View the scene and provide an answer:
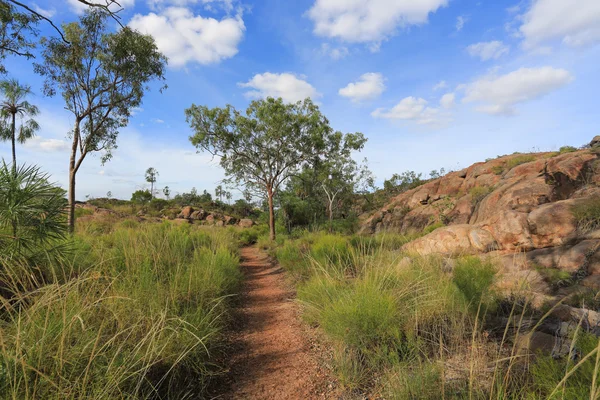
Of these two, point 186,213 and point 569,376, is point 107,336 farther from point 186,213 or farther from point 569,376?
point 186,213

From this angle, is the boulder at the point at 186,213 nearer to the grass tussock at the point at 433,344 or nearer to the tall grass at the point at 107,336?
the tall grass at the point at 107,336

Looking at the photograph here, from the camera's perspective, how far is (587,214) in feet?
26.1

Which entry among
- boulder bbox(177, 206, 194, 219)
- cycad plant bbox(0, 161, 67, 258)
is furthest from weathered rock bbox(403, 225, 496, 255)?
boulder bbox(177, 206, 194, 219)

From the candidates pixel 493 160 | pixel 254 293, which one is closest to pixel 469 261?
pixel 254 293

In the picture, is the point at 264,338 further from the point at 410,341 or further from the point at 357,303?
the point at 410,341

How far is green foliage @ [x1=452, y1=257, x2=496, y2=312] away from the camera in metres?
4.65

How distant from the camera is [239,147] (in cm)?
1964

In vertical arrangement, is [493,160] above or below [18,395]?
above

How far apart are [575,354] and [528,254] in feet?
20.2

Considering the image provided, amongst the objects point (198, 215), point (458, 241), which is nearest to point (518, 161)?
point (458, 241)

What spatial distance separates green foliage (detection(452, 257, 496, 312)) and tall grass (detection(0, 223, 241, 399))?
388cm

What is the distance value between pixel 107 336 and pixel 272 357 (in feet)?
7.37

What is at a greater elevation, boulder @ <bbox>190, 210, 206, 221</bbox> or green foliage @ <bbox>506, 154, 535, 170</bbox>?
green foliage @ <bbox>506, 154, 535, 170</bbox>

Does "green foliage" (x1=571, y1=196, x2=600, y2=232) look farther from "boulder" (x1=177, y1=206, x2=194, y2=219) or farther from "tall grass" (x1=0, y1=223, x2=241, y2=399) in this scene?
"boulder" (x1=177, y1=206, x2=194, y2=219)
